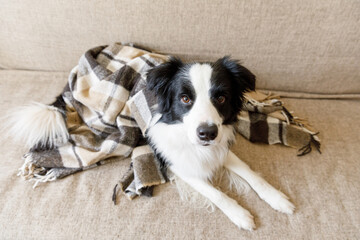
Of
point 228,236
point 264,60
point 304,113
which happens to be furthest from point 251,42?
point 228,236

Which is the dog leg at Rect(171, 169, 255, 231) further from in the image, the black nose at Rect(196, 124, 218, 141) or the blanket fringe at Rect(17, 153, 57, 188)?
the blanket fringe at Rect(17, 153, 57, 188)

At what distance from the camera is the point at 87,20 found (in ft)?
5.29

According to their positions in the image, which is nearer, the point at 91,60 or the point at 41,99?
the point at 91,60

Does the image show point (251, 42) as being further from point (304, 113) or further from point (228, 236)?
point (228, 236)

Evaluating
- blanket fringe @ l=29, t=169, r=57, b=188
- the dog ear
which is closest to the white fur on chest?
the dog ear

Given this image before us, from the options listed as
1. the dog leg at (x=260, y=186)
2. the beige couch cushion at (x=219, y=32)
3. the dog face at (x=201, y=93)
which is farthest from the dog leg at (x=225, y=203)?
the beige couch cushion at (x=219, y=32)

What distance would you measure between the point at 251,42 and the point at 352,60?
719 mm

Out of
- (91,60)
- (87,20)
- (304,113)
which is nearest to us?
(91,60)

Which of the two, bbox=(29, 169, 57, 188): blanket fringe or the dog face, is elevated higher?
the dog face

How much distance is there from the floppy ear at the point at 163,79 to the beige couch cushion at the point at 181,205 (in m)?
0.47

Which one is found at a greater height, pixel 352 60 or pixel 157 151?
pixel 352 60

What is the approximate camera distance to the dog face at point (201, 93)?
104 centimetres

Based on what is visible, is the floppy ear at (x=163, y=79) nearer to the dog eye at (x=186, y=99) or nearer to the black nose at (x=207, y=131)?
the dog eye at (x=186, y=99)

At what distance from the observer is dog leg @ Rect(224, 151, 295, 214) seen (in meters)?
1.19
